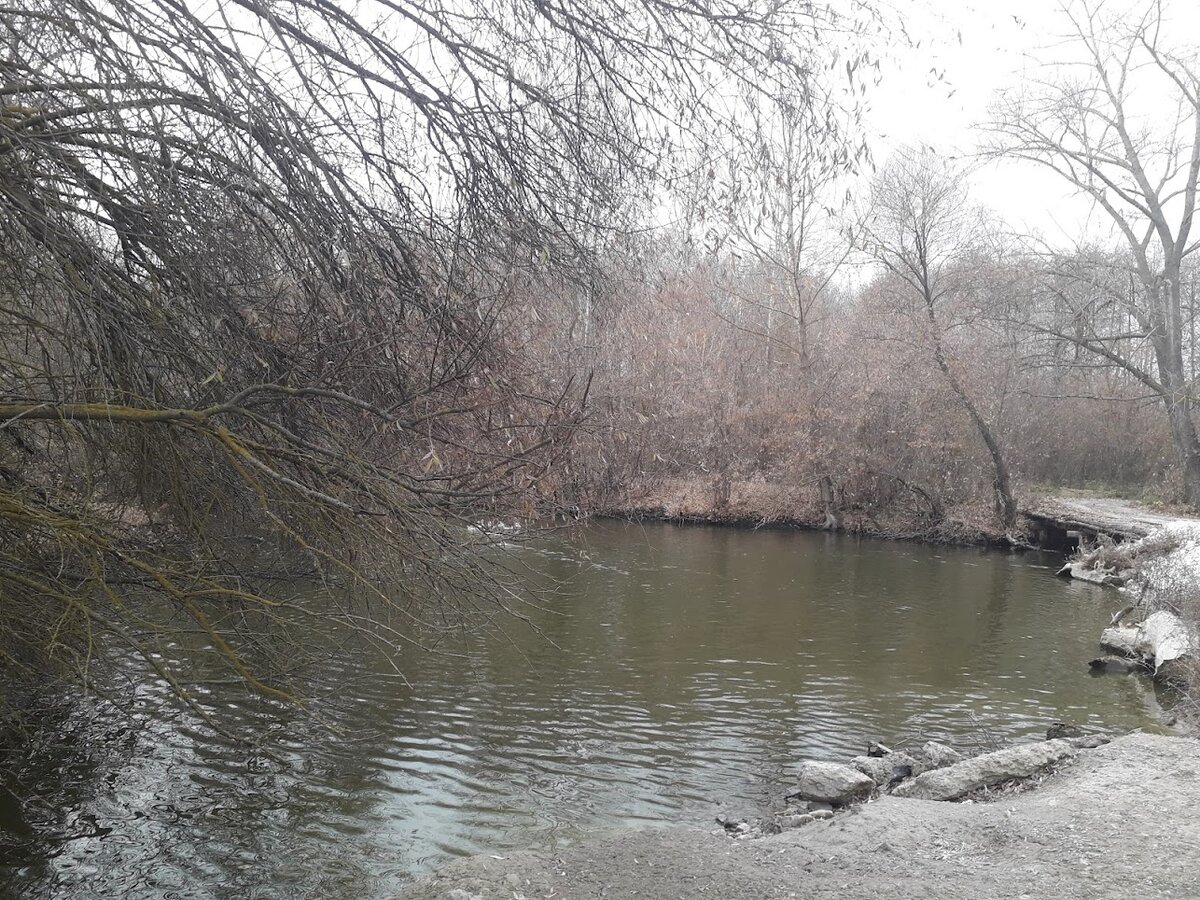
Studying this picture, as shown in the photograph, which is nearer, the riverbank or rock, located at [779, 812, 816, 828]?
rock, located at [779, 812, 816, 828]

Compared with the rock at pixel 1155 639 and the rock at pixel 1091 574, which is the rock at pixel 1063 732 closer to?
the rock at pixel 1155 639

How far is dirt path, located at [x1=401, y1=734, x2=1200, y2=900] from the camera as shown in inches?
221

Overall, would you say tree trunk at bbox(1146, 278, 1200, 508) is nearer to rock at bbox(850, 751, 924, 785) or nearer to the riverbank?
the riverbank

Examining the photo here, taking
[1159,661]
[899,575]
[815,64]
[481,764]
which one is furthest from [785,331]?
[815,64]

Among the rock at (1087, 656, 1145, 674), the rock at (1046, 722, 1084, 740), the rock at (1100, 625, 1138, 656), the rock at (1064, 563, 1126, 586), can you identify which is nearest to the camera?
the rock at (1046, 722, 1084, 740)

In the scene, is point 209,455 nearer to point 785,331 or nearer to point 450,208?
point 450,208

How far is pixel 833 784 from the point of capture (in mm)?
8000

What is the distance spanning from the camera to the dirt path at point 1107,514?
2170cm

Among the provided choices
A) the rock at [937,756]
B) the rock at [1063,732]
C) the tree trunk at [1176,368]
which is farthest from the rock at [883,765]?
the tree trunk at [1176,368]

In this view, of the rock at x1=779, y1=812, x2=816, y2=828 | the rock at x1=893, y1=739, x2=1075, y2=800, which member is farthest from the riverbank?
the rock at x1=779, y1=812, x2=816, y2=828

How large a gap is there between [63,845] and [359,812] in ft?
6.52

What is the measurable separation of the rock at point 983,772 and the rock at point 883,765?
1.24 ft

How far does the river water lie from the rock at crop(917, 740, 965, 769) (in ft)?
2.16

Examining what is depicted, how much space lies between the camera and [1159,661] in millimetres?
12328
